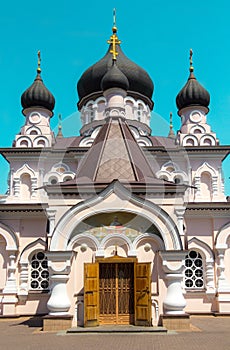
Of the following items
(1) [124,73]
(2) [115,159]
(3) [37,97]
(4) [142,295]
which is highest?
(1) [124,73]

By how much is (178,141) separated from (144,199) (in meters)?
9.16

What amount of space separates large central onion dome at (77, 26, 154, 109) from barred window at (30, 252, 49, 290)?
858 centimetres

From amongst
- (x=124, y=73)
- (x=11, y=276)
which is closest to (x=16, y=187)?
(x=11, y=276)

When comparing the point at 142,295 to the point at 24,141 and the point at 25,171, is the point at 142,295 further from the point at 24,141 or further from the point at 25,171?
the point at 24,141

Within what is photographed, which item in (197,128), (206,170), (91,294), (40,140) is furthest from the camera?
(197,128)

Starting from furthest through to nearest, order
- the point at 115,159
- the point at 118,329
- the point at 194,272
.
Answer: the point at 194,272 < the point at 115,159 < the point at 118,329

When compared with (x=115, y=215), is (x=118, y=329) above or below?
below

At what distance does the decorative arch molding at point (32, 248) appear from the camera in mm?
13391

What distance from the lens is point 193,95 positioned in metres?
18.1

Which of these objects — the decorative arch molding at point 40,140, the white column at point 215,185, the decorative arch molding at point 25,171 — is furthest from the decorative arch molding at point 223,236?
the decorative arch molding at point 40,140

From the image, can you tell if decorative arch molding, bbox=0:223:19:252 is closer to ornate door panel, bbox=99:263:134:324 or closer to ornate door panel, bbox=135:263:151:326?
ornate door panel, bbox=99:263:134:324

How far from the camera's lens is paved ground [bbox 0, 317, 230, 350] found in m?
7.24

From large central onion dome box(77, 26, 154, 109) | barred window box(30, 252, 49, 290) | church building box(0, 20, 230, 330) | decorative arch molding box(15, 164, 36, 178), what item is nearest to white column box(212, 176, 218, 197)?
church building box(0, 20, 230, 330)

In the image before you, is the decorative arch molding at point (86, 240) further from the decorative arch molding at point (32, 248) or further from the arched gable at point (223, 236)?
the arched gable at point (223, 236)
